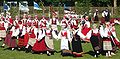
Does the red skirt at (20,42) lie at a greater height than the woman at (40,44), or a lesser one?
lesser

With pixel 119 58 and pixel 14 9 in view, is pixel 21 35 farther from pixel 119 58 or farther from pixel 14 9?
pixel 14 9

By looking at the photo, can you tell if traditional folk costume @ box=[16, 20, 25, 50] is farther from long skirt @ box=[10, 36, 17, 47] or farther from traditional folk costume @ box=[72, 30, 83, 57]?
traditional folk costume @ box=[72, 30, 83, 57]

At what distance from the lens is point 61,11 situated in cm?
4725

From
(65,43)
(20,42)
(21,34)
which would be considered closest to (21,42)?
(20,42)

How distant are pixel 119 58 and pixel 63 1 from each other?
41.3 metres

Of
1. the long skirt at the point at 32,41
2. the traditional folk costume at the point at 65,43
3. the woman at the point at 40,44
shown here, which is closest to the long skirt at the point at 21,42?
the long skirt at the point at 32,41

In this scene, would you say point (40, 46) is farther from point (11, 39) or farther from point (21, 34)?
point (21, 34)

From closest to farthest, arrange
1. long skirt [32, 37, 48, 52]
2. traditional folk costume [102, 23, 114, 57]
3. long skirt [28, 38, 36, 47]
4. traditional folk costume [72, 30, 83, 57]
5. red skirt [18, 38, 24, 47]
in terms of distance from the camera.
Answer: traditional folk costume [72, 30, 83, 57] → traditional folk costume [102, 23, 114, 57] → long skirt [32, 37, 48, 52] → long skirt [28, 38, 36, 47] → red skirt [18, 38, 24, 47]

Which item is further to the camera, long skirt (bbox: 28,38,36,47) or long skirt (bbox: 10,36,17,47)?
long skirt (bbox: 10,36,17,47)

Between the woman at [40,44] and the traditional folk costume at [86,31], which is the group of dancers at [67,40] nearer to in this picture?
the woman at [40,44]

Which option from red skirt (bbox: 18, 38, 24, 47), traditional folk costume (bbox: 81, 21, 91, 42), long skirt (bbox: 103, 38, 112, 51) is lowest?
traditional folk costume (bbox: 81, 21, 91, 42)

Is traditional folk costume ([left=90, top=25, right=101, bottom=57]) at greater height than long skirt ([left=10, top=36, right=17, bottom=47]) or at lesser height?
greater

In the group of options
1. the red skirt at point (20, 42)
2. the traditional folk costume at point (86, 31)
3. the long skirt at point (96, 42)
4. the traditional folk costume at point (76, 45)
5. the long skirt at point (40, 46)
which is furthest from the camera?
the traditional folk costume at point (86, 31)

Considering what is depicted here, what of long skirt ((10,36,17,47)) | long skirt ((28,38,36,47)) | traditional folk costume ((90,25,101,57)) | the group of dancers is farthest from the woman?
traditional folk costume ((90,25,101,57))
